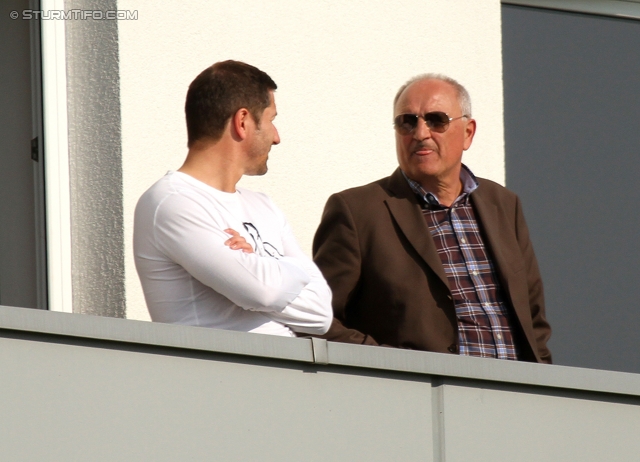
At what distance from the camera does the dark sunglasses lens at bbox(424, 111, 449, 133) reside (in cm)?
396

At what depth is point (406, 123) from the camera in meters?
3.96

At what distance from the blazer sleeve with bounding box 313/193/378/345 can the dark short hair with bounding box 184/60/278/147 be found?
25.2 inches

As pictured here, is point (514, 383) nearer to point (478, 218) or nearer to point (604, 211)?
point (478, 218)

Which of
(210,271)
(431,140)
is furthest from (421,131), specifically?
(210,271)

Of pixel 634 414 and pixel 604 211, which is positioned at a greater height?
pixel 604 211

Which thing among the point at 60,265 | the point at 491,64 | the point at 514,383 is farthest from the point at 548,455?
the point at 491,64

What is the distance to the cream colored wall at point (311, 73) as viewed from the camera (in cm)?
425

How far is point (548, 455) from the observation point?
2.88 metres

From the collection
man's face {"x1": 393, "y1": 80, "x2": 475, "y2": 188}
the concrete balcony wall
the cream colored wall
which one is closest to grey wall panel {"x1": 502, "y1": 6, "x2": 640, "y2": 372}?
the cream colored wall

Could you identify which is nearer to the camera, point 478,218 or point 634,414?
point 634,414

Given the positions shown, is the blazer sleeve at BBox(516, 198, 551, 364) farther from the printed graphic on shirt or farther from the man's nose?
the printed graphic on shirt

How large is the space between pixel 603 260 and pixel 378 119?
1.50 m

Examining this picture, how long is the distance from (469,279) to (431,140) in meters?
0.56

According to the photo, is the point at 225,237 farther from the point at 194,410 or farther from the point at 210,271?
the point at 194,410
